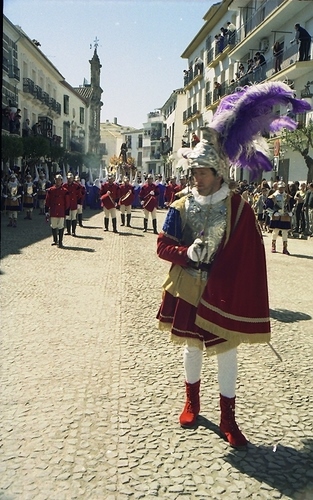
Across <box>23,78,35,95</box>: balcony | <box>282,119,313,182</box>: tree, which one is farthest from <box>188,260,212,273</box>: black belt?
<box>23,78,35,95</box>: balcony

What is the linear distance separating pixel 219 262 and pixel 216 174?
21.3 inches

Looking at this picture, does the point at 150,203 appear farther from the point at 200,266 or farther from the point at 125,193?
the point at 200,266

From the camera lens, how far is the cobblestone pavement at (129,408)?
2.43 m

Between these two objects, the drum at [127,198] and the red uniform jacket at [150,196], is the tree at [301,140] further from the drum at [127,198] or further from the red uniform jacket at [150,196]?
the drum at [127,198]

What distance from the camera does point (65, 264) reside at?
8.53 meters

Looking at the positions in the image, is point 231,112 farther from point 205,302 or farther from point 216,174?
point 205,302

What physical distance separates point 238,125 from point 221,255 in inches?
31.2

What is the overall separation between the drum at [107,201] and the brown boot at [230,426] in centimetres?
1114

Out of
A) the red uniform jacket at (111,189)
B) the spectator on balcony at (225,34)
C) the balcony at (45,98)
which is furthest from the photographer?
the balcony at (45,98)

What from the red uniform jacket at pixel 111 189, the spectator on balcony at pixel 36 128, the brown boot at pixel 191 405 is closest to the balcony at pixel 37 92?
the spectator on balcony at pixel 36 128

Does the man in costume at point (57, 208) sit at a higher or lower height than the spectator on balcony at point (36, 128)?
lower

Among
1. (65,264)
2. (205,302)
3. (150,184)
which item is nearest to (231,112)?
(205,302)

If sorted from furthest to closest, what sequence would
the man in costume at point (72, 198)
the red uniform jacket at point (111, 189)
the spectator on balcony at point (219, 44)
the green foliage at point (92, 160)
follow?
the green foliage at point (92, 160), the spectator on balcony at point (219, 44), the red uniform jacket at point (111, 189), the man in costume at point (72, 198)

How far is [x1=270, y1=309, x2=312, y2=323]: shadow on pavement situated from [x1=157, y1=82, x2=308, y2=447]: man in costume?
2743 mm
